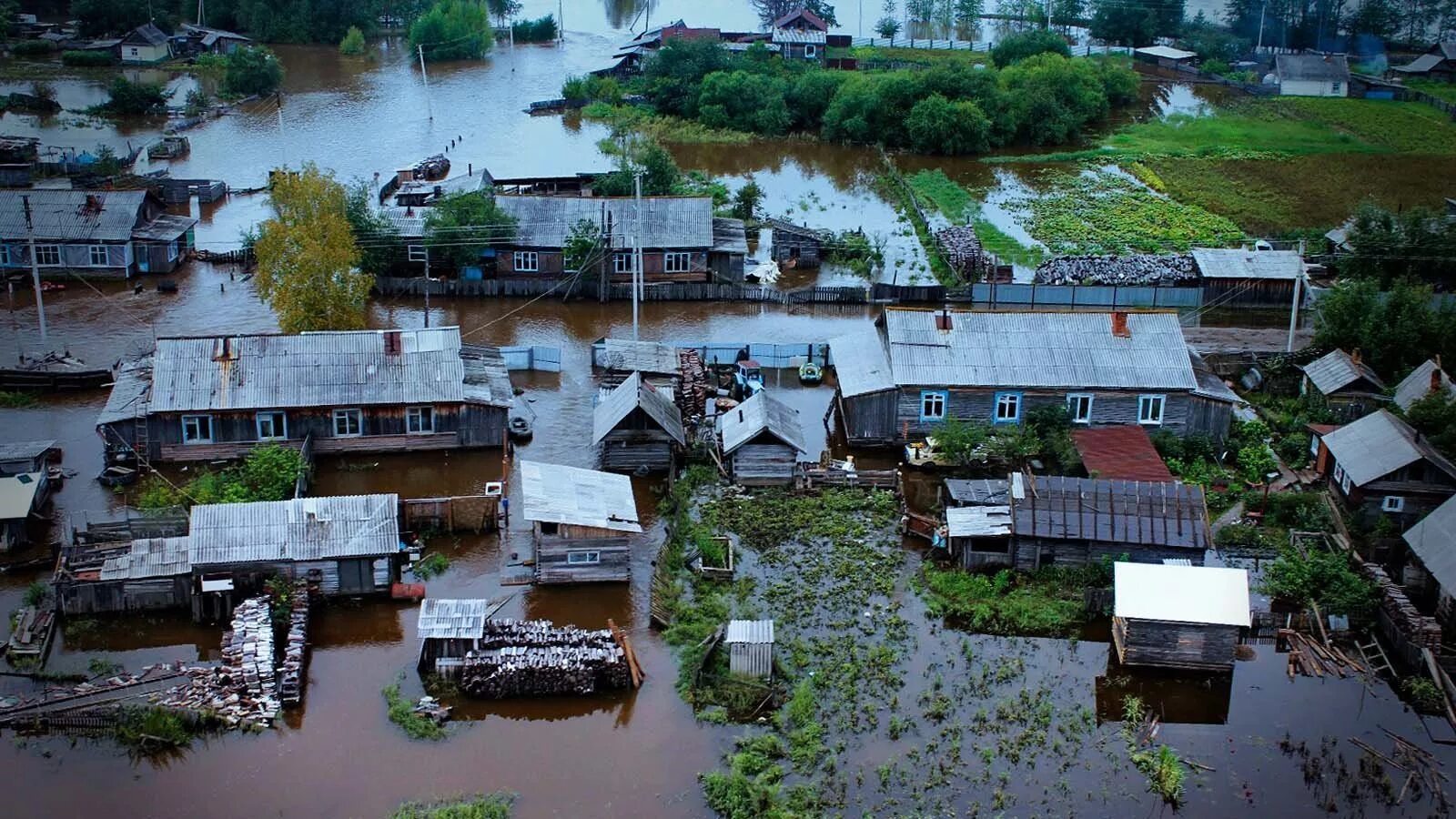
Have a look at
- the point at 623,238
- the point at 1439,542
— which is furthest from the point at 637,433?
the point at 1439,542

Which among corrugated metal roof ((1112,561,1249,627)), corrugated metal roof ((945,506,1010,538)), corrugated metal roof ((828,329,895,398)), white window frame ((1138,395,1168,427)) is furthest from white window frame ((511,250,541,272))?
corrugated metal roof ((1112,561,1249,627))

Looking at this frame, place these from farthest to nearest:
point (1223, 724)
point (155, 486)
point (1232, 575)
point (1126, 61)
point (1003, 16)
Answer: point (1003, 16) → point (1126, 61) → point (155, 486) → point (1232, 575) → point (1223, 724)

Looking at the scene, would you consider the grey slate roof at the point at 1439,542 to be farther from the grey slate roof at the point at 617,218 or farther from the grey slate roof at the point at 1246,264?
the grey slate roof at the point at 617,218

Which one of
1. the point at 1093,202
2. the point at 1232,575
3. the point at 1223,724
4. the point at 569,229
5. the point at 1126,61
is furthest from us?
the point at 1126,61

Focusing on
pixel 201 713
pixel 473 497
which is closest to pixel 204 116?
pixel 473 497

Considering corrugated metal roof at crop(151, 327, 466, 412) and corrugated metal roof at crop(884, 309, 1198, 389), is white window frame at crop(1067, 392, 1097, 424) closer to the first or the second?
corrugated metal roof at crop(884, 309, 1198, 389)

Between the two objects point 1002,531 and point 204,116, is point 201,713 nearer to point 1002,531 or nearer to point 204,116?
point 1002,531

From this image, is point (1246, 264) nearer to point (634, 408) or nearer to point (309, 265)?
point (634, 408)

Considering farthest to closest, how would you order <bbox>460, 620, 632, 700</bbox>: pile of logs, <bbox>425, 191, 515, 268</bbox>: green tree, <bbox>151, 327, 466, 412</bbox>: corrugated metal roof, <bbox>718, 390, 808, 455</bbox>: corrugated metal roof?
<bbox>425, 191, 515, 268</bbox>: green tree
<bbox>151, 327, 466, 412</bbox>: corrugated metal roof
<bbox>718, 390, 808, 455</bbox>: corrugated metal roof
<bbox>460, 620, 632, 700</bbox>: pile of logs

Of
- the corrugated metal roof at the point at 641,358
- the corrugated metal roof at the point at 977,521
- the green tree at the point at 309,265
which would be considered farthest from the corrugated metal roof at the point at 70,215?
the corrugated metal roof at the point at 977,521
